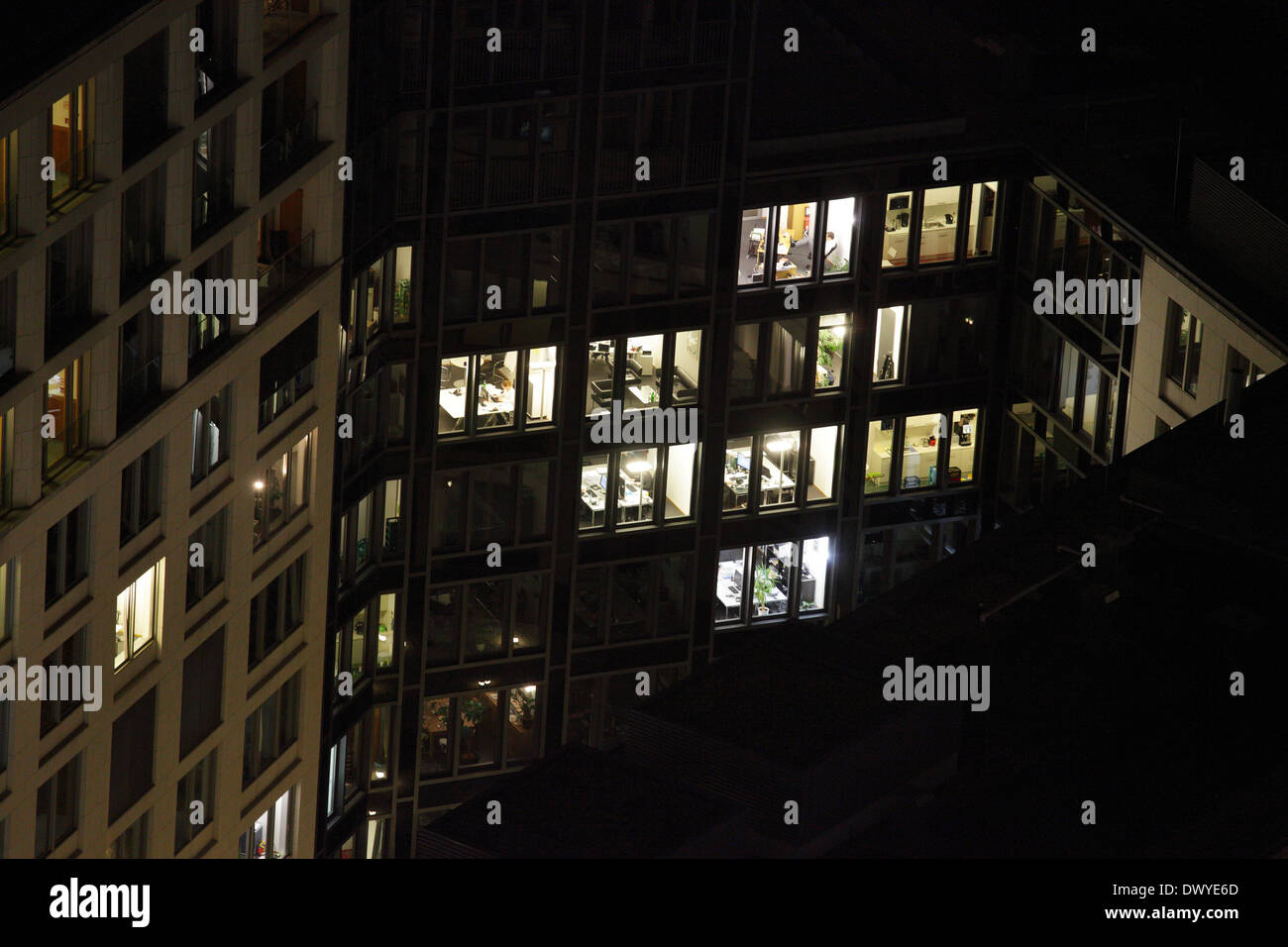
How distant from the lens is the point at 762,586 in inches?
2923

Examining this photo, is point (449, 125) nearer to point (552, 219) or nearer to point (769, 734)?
point (552, 219)

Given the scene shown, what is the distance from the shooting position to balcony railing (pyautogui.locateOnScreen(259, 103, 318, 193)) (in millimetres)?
56750

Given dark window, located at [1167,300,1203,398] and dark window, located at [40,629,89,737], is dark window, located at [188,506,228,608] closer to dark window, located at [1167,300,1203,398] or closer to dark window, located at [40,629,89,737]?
dark window, located at [40,629,89,737]

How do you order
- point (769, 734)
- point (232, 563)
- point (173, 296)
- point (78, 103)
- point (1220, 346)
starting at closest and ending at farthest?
point (769, 734)
point (78, 103)
point (173, 296)
point (232, 563)
point (1220, 346)

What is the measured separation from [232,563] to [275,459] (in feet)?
8.37

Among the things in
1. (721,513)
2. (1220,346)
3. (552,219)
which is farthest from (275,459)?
(1220,346)

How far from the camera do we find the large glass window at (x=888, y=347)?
7350cm

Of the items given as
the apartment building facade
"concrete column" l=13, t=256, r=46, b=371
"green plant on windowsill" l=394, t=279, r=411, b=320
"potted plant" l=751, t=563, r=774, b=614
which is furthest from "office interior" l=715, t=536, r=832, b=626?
"concrete column" l=13, t=256, r=46, b=371

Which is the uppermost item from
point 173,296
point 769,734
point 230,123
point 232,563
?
point 230,123

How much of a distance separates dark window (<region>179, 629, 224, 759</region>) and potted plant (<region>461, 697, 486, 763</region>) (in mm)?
13316

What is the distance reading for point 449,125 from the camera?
64.8 m

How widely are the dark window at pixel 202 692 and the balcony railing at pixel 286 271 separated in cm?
700

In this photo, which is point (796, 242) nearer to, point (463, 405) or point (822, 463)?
point (822, 463)

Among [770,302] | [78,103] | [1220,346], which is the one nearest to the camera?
[78,103]
